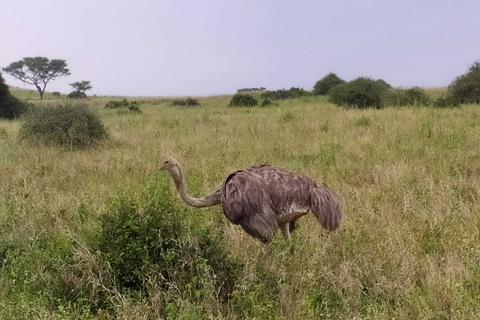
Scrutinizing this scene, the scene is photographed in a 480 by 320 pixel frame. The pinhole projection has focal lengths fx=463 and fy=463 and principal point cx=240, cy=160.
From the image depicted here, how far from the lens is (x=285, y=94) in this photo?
1153 inches

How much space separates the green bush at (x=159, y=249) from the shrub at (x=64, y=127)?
18.4ft

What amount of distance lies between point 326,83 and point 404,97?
13.5m

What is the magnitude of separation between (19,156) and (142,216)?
17.1 feet

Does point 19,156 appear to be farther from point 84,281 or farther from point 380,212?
point 380,212

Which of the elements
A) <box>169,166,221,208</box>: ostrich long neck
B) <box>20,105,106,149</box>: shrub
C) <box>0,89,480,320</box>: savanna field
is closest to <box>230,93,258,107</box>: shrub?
<box>20,105,106,149</box>: shrub

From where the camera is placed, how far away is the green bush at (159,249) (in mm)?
3367

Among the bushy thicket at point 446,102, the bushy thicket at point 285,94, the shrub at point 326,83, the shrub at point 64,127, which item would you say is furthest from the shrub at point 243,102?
the shrub at point 64,127

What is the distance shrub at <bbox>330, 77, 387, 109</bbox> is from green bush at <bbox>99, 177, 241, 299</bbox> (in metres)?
16.1

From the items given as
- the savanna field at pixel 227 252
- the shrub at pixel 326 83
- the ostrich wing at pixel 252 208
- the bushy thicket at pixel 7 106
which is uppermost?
the shrub at pixel 326 83

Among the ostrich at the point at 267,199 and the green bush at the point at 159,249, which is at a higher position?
the ostrich at the point at 267,199

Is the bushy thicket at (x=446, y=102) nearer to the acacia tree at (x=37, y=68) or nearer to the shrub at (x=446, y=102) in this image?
the shrub at (x=446, y=102)

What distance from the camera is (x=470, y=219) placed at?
4438mm

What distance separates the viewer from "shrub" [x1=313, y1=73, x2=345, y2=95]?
31.1 m

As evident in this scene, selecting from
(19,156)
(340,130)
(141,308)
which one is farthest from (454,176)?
(19,156)
